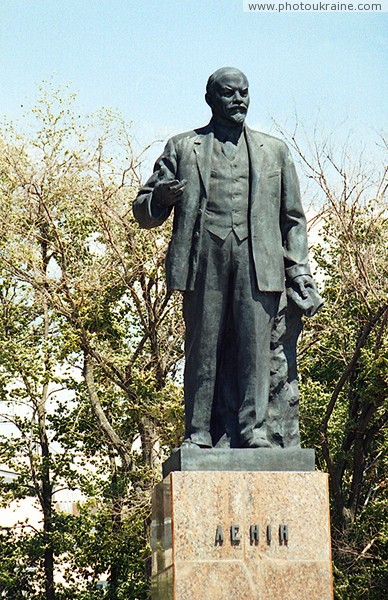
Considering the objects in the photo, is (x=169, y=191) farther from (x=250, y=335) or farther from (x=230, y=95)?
(x=250, y=335)

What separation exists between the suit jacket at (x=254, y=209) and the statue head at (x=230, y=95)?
0.14 metres

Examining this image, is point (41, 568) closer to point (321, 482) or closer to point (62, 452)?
point (62, 452)

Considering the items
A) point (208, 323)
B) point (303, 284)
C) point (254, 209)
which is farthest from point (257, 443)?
point (254, 209)

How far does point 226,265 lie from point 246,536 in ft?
6.04

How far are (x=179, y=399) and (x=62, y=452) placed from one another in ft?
24.0

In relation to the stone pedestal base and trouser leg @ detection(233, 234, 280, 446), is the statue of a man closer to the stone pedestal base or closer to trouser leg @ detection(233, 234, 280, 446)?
trouser leg @ detection(233, 234, 280, 446)

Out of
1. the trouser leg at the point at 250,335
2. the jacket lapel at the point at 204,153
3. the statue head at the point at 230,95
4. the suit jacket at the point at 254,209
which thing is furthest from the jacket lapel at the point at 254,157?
the trouser leg at the point at 250,335

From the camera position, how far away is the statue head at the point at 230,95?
8.05 meters

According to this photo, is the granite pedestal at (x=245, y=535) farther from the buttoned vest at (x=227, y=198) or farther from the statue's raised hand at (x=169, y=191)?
the statue's raised hand at (x=169, y=191)

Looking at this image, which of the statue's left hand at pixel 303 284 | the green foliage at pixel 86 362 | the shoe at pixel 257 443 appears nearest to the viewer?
the shoe at pixel 257 443

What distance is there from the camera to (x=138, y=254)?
21.8 m

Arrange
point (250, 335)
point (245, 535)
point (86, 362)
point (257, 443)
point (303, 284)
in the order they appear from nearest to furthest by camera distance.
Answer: point (245, 535) < point (257, 443) < point (250, 335) < point (303, 284) < point (86, 362)

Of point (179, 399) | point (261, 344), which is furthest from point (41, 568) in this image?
point (261, 344)

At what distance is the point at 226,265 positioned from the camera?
7855 mm
